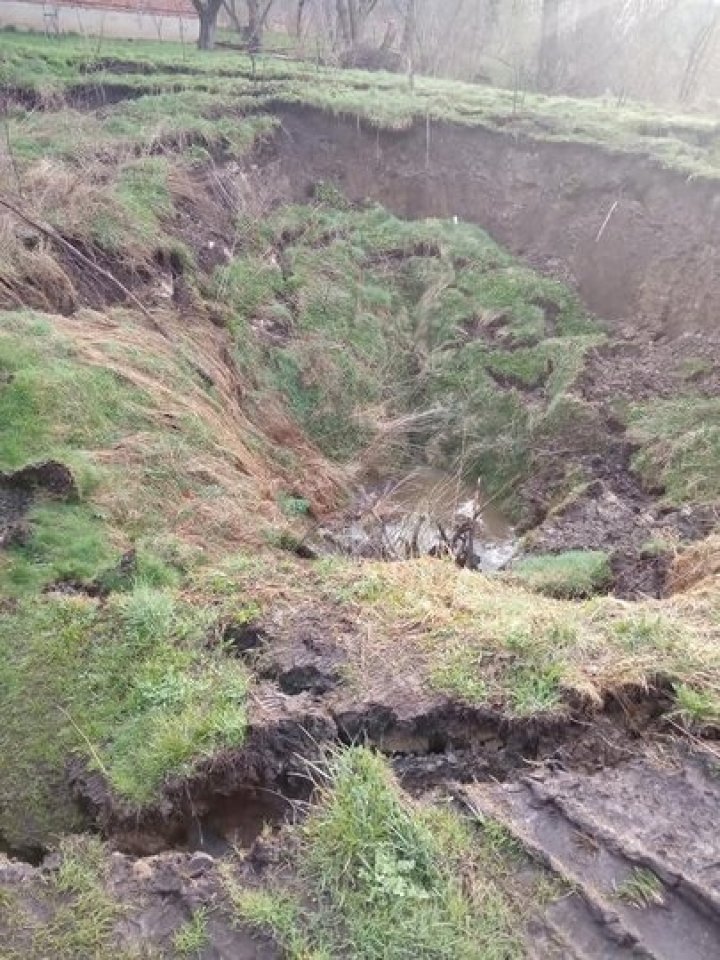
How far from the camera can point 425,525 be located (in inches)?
319

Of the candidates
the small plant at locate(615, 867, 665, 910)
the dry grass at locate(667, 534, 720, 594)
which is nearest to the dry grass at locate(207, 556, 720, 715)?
the dry grass at locate(667, 534, 720, 594)

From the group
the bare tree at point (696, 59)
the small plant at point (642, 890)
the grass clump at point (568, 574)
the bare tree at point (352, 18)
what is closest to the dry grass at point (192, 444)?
the grass clump at point (568, 574)

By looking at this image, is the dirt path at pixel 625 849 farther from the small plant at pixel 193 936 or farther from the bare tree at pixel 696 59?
the bare tree at pixel 696 59

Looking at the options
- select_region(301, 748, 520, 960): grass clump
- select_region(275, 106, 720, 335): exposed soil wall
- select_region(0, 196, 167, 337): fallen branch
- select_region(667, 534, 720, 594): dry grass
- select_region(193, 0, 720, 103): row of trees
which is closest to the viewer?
select_region(301, 748, 520, 960): grass clump

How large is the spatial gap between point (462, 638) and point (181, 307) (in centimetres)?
646

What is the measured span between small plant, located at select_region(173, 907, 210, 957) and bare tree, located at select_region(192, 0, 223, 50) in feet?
67.5

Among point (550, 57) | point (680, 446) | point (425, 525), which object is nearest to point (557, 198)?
point (680, 446)

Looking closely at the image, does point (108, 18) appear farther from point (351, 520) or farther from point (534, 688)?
point (534, 688)

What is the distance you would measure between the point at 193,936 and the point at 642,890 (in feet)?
5.75

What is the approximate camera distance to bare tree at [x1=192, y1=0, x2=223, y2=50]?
19.8m

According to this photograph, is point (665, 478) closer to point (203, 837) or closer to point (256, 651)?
point (256, 651)

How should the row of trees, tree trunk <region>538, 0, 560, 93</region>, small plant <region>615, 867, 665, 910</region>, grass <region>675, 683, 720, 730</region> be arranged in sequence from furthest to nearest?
tree trunk <region>538, 0, 560, 93</region> → the row of trees → grass <region>675, 683, 720, 730</region> → small plant <region>615, 867, 665, 910</region>

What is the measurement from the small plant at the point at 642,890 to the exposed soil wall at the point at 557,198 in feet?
28.7

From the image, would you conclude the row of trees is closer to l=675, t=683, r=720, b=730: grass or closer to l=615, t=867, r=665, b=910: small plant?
l=675, t=683, r=720, b=730: grass
